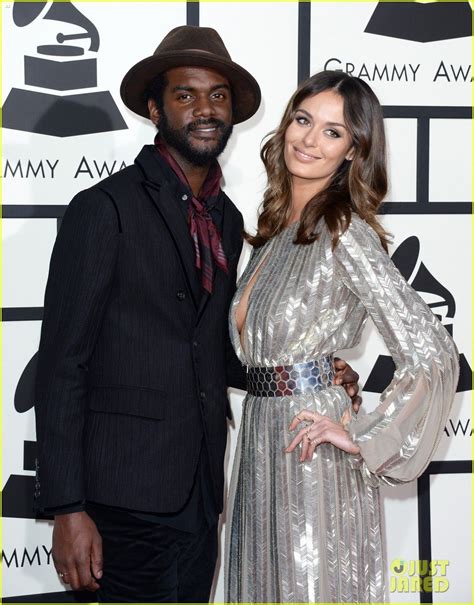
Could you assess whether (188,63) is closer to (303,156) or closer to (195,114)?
(195,114)

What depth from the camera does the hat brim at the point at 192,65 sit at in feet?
6.96

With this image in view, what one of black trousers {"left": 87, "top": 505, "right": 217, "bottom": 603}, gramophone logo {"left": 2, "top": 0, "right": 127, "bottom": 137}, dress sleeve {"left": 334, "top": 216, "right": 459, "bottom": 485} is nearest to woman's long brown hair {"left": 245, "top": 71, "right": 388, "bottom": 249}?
dress sleeve {"left": 334, "top": 216, "right": 459, "bottom": 485}

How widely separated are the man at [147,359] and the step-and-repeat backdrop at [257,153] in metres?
0.72

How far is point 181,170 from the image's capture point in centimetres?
214

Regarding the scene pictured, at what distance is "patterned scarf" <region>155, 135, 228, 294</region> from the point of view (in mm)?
2082

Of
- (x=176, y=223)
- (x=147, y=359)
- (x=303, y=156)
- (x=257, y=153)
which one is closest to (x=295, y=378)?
(x=147, y=359)

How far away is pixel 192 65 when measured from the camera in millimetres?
2160

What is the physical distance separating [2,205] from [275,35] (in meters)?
1.15

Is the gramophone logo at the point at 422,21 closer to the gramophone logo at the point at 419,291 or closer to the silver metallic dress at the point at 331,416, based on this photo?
the gramophone logo at the point at 419,291

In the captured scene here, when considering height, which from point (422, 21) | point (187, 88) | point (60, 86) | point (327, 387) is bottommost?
point (327, 387)

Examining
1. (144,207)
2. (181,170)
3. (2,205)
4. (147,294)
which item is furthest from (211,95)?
(2,205)

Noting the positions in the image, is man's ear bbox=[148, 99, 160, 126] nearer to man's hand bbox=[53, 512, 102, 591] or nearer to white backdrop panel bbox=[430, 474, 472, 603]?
man's hand bbox=[53, 512, 102, 591]

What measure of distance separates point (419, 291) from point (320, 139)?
1.20m

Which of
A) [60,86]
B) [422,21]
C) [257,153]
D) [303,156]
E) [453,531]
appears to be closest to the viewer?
[303,156]
